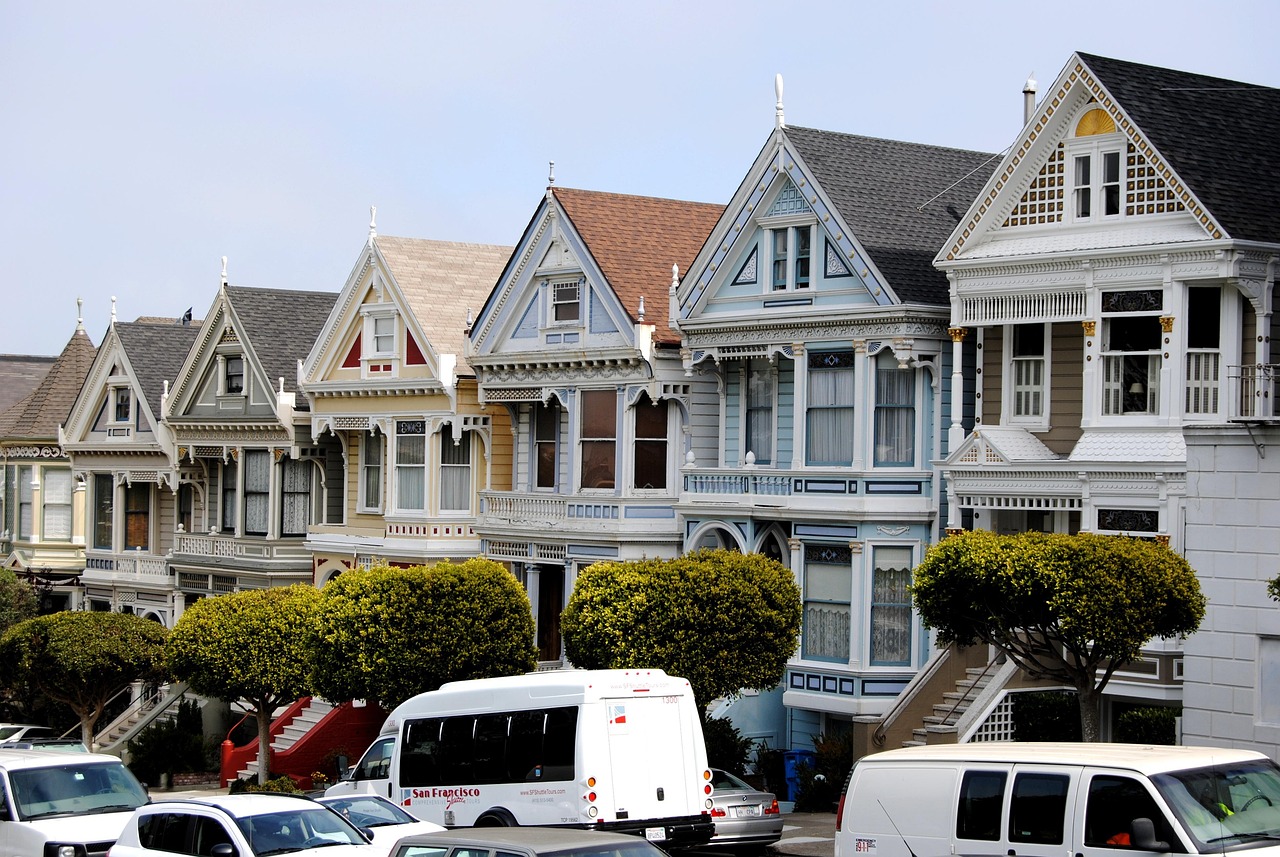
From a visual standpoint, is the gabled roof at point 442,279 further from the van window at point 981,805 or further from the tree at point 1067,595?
the van window at point 981,805

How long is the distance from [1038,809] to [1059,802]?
271mm

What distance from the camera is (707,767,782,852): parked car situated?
2630 cm

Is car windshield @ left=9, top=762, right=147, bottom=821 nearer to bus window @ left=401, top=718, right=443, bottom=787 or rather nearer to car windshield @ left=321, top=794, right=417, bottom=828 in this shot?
car windshield @ left=321, top=794, right=417, bottom=828

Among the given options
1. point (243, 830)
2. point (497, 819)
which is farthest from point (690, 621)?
point (243, 830)

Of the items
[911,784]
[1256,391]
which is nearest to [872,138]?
[1256,391]

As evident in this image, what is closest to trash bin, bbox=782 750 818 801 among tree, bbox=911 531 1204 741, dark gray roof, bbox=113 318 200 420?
tree, bbox=911 531 1204 741

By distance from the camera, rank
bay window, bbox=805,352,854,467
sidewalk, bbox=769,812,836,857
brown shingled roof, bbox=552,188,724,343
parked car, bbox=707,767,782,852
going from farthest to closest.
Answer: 1. brown shingled roof, bbox=552,188,724,343
2. bay window, bbox=805,352,854,467
3. sidewalk, bbox=769,812,836,857
4. parked car, bbox=707,767,782,852

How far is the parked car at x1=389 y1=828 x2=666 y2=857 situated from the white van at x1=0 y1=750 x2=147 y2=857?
719 cm

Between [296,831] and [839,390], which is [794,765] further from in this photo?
[296,831]

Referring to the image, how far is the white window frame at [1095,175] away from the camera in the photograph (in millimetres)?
28641

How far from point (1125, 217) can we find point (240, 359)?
26.6m

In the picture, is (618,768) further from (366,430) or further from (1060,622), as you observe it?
(366,430)

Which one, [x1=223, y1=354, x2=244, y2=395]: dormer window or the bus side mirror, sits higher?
[x1=223, y1=354, x2=244, y2=395]: dormer window

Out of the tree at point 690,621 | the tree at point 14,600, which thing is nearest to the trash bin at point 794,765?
the tree at point 690,621
